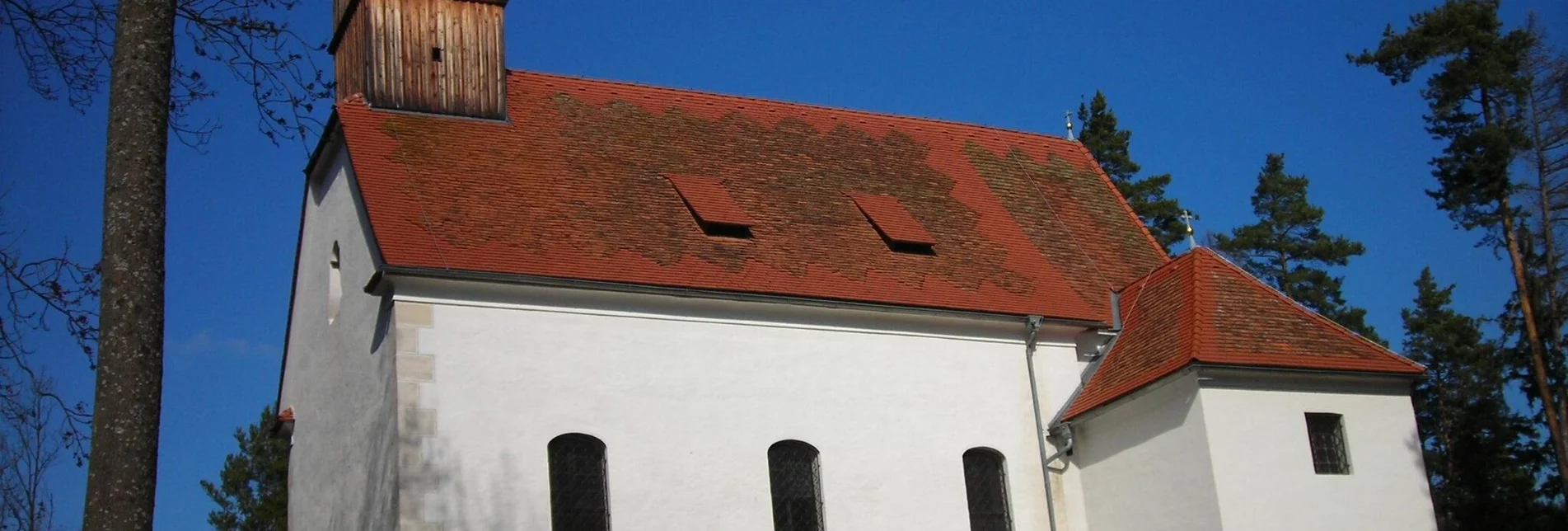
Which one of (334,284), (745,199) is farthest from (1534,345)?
(334,284)

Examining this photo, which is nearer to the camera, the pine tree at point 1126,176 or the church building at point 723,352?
the church building at point 723,352

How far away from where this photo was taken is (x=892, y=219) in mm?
22844

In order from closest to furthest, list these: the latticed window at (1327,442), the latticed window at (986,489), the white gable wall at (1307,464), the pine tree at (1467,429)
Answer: the white gable wall at (1307,464) < the latticed window at (1327,442) < the latticed window at (986,489) < the pine tree at (1467,429)

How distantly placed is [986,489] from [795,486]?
2800mm

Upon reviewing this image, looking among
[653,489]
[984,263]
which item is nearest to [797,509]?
[653,489]

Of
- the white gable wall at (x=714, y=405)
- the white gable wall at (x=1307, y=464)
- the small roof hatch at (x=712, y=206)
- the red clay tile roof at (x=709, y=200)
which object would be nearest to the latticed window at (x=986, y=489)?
the white gable wall at (x=714, y=405)

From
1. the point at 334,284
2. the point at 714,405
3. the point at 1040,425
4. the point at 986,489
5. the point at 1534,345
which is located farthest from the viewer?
the point at 1534,345

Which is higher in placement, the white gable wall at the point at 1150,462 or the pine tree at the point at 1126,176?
the pine tree at the point at 1126,176

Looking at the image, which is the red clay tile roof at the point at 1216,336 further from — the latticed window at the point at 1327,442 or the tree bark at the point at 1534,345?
the tree bark at the point at 1534,345

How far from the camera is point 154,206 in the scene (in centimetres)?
973

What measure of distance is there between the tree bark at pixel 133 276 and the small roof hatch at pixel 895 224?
1321 centimetres

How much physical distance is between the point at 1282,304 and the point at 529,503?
32.7 ft

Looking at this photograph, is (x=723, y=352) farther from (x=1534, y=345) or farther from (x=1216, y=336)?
(x=1534, y=345)

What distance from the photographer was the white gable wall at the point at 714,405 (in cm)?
1773
